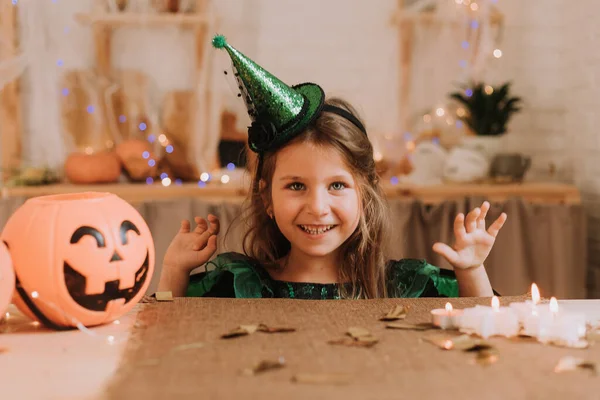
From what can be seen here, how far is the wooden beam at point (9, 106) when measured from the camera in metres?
3.11

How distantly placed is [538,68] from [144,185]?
6.06ft

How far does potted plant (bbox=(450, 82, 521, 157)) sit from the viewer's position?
2.98m

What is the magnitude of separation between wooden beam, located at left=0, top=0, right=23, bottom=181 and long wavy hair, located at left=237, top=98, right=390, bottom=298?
184 cm

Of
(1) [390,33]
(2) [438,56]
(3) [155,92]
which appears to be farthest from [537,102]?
(3) [155,92]

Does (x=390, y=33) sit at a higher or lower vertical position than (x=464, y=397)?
higher

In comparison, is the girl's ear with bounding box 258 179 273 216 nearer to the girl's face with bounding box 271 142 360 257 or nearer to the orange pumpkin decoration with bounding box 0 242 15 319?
the girl's face with bounding box 271 142 360 257

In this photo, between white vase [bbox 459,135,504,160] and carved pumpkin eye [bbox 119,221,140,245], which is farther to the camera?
white vase [bbox 459,135,504,160]

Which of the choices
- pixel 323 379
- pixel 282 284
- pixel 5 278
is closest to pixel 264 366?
pixel 323 379

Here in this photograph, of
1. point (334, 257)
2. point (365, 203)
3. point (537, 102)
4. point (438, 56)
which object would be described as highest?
point (438, 56)

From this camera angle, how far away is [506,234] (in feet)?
9.39

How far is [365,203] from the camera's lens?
1.61 meters

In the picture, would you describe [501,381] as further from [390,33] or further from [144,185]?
[390,33]

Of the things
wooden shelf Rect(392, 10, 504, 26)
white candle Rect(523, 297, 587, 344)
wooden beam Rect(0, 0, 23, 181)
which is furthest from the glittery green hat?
wooden beam Rect(0, 0, 23, 181)

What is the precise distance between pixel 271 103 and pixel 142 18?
1978 mm
